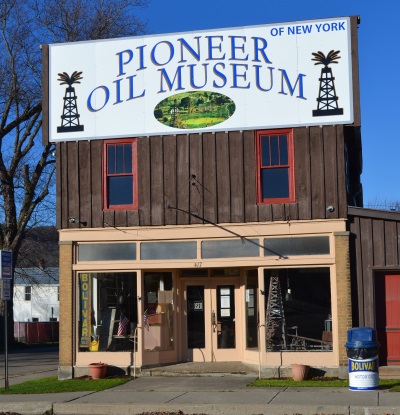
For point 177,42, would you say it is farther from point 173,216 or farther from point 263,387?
point 263,387

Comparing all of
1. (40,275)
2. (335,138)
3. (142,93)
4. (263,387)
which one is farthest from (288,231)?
(40,275)

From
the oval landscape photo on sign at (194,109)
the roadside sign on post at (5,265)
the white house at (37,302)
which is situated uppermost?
the oval landscape photo on sign at (194,109)

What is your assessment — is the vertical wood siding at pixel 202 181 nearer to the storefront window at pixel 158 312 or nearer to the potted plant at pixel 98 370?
the storefront window at pixel 158 312

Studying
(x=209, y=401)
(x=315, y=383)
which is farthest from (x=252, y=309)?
(x=209, y=401)

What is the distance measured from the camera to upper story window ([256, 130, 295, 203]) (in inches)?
728

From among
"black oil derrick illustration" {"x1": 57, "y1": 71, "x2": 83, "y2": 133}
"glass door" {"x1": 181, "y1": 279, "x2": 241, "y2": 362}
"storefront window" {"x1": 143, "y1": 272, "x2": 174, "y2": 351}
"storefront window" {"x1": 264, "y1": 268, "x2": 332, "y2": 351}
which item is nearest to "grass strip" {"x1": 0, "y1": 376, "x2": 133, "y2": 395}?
"storefront window" {"x1": 143, "y1": 272, "x2": 174, "y2": 351}

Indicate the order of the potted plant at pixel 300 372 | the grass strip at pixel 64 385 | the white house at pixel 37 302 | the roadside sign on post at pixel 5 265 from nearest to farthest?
the grass strip at pixel 64 385 → the roadside sign on post at pixel 5 265 → the potted plant at pixel 300 372 → the white house at pixel 37 302

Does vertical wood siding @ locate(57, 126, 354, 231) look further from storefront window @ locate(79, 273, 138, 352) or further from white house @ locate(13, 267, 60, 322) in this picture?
white house @ locate(13, 267, 60, 322)

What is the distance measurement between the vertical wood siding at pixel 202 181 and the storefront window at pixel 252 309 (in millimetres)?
1606

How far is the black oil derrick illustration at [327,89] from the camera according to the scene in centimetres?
1831

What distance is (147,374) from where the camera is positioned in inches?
738

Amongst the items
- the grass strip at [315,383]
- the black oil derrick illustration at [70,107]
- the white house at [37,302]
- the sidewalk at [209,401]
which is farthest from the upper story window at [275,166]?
the white house at [37,302]

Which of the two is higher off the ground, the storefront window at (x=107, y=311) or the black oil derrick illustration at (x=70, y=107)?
the black oil derrick illustration at (x=70, y=107)

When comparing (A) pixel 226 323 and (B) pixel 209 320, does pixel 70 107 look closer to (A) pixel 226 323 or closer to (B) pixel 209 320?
(B) pixel 209 320
